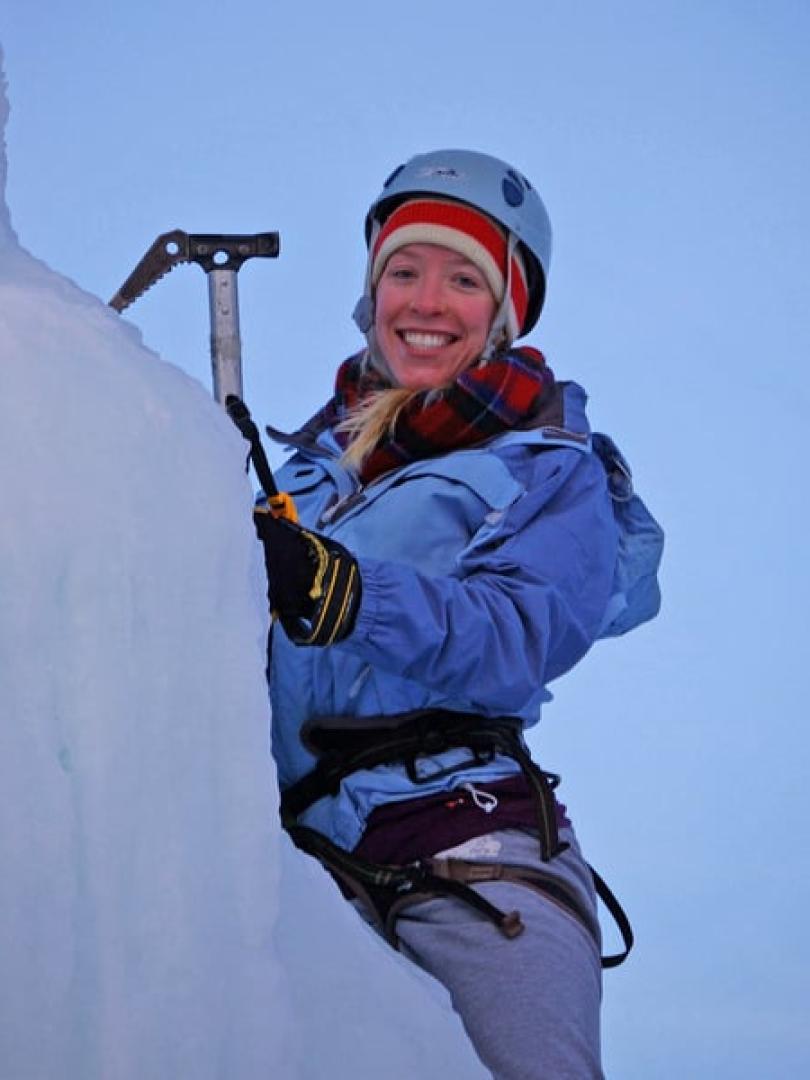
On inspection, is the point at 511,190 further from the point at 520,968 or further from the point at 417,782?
the point at 520,968

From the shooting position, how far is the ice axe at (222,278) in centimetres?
425

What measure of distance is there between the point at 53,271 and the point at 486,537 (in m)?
1.63

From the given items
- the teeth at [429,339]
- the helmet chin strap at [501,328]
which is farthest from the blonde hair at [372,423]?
the helmet chin strap at [501,328]

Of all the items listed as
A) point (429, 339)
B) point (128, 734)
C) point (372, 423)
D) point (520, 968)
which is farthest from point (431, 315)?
point (128, 734)

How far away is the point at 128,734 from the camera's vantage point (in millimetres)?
2402

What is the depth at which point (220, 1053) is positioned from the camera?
2.43 meters

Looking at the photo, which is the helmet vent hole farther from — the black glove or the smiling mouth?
the black glove

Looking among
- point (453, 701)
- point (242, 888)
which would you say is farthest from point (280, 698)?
point (242, 888)

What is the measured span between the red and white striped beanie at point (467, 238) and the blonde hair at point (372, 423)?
0.38 meters

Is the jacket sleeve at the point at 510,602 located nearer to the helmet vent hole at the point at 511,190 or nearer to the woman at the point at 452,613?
the woman at the point at 452,613

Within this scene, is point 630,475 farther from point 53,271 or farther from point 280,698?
point 53,271

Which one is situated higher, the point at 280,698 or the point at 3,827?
the point at 280,698

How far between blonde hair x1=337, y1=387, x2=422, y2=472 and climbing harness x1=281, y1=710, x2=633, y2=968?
0.75 m

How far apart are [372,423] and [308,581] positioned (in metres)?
1.10
